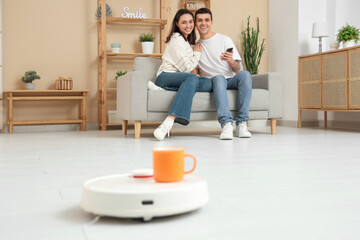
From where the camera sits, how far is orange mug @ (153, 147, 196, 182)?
0.94 meters

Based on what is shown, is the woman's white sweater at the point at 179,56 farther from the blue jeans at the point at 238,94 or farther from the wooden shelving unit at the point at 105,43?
the wooden shelving unit at the point at 105,43

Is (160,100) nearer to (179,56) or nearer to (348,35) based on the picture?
(179,56)

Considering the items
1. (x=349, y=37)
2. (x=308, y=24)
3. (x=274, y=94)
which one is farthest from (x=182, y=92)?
(x=308, y=24)

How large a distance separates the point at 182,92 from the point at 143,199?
7.54 ft

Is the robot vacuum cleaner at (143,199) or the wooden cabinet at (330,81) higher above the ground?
the wooden cabinet at (330,81)

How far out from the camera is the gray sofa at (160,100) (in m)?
3.24

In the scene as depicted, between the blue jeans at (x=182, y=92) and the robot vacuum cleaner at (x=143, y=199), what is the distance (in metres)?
2.15

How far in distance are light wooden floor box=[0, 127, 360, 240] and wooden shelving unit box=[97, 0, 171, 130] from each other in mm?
2467

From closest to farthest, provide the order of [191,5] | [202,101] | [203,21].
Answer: [202,101]
[203,21]
[191,5]

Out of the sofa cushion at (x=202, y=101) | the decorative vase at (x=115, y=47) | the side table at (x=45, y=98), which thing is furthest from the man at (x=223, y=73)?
the side table at (x=45, y=98)

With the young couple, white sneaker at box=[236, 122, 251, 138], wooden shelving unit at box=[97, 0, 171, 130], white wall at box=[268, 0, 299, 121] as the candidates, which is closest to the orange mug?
the young couple

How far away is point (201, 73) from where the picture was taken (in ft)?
12.0

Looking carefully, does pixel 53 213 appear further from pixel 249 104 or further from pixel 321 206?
pixel 249 104

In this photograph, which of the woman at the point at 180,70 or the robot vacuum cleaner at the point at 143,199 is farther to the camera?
the woman at the point at 180,70
